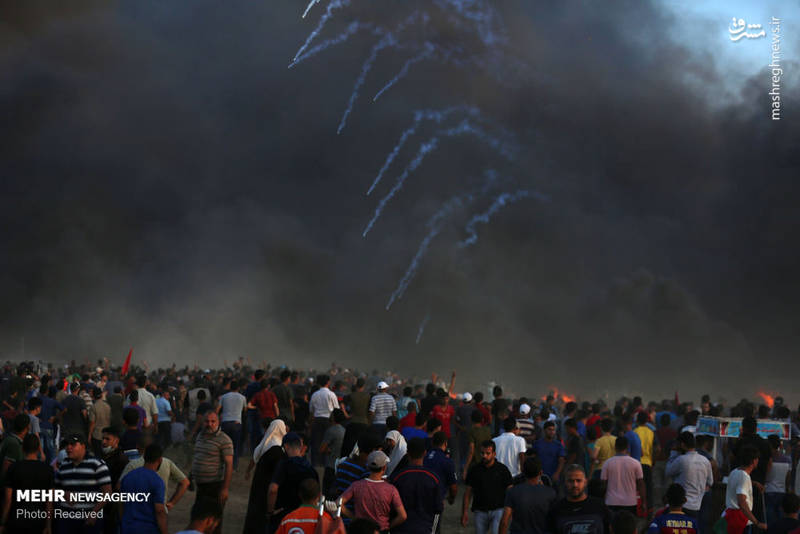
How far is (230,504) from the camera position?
43.6 ft

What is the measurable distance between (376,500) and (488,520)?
6.95ft

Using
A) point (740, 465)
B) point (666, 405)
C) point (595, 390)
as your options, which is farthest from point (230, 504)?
point (595, 390)

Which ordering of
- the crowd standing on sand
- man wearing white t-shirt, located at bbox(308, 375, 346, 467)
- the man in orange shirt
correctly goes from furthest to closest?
man wearing white t-shirt, located at bbox(308, 375, 346, 467) < the crowd standing on sand < the man in orange shirt

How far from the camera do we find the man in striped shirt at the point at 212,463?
869 centimetres

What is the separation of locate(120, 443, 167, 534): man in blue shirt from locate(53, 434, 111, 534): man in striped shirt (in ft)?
1.54

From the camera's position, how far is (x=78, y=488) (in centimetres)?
716

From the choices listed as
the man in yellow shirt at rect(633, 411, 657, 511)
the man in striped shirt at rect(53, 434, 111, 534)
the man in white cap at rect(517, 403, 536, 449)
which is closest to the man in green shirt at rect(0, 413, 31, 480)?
the man in striped shirt at rect(53, 434, 111, 534)

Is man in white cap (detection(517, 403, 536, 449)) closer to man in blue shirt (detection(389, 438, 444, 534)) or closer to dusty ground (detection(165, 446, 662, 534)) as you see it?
dusty ground (detection(165, 446, 662, 534))

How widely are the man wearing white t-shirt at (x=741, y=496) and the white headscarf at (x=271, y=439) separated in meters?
4.75

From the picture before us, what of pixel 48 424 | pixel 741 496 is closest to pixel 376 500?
pixel 741 496

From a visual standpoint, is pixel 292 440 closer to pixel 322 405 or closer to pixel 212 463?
pixel 212 463

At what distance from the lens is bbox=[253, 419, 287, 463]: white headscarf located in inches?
337

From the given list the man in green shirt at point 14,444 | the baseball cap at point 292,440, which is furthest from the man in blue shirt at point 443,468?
the man in green shirt at point 14,444

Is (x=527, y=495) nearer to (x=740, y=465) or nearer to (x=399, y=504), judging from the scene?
(x=399, y=504)
